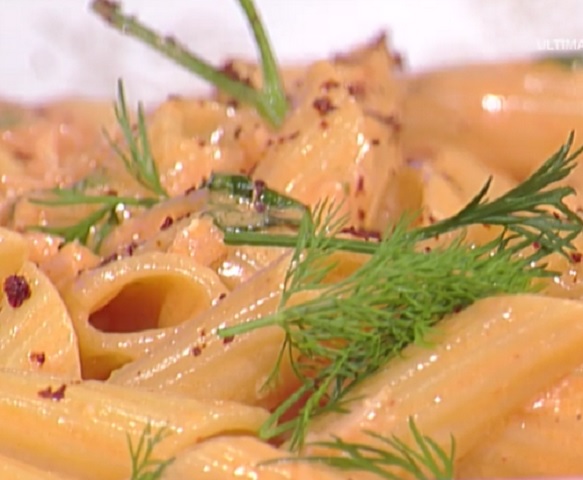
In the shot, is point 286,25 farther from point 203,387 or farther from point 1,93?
point 203,387

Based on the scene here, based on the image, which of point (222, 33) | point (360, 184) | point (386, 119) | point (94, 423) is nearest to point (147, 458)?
point (94, 423)

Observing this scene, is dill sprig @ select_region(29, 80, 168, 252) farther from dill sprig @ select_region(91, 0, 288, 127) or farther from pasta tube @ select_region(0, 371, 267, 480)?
pasta tube @ select_region(0, 371, 267, 480)

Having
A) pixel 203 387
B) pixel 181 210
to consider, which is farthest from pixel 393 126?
pixel 203 387

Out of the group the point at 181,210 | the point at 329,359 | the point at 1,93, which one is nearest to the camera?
the point at 329,359

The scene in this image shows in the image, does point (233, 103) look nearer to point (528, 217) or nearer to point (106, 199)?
point (106, 199)

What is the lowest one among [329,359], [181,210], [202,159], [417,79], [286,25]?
[329,359]

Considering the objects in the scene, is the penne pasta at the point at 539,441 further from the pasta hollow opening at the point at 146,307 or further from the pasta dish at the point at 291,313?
the pasta hollow opening at the point at 146,307

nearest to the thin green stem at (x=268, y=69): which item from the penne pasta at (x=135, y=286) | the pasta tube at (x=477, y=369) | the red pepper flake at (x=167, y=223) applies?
the red pepper flake at (x=167, y=223)
